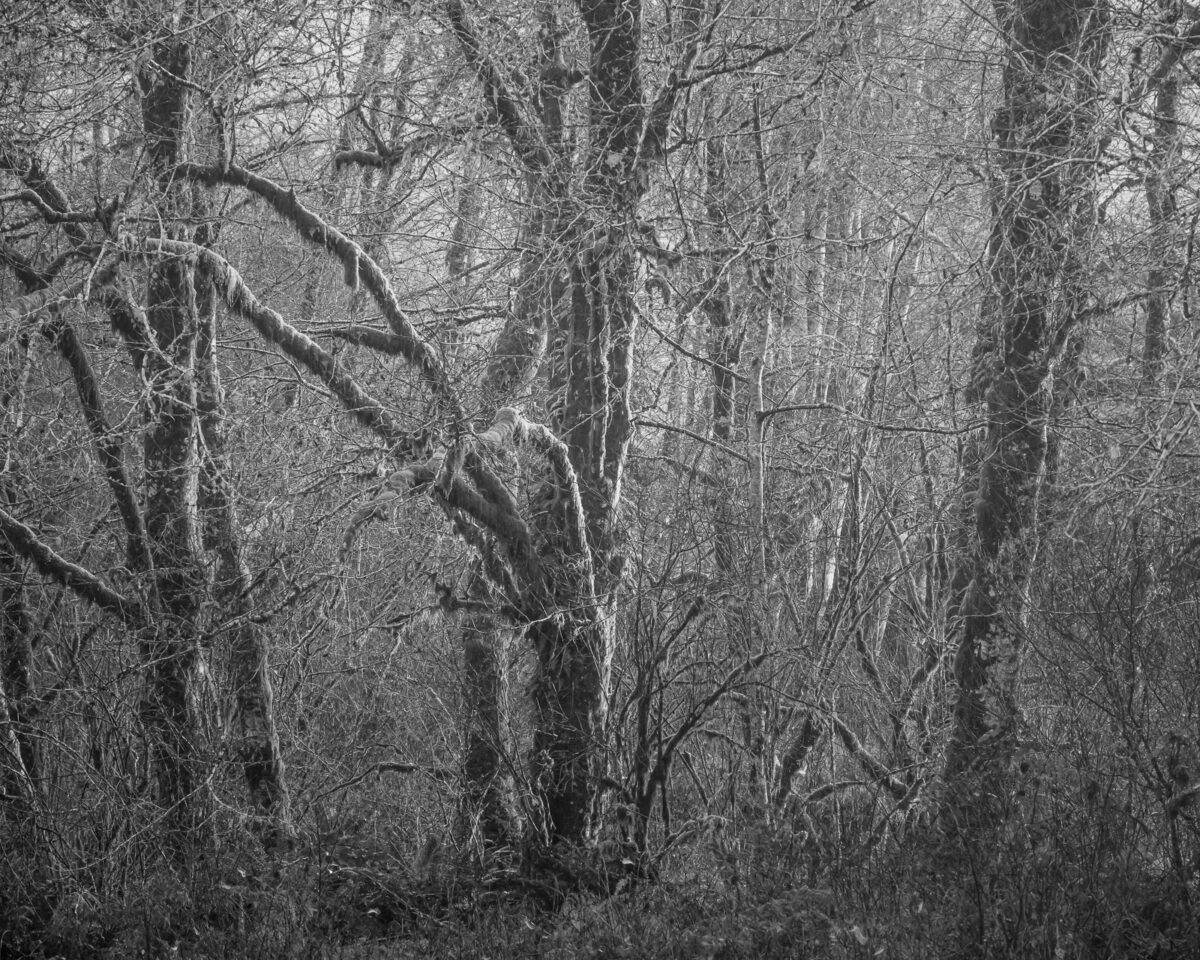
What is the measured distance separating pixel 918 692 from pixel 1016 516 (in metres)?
1.44

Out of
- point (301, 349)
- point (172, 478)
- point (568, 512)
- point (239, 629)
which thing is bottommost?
point (239, 629)

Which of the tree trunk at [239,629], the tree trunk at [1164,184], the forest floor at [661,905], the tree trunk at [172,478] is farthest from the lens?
the tree trunk at [239,629]

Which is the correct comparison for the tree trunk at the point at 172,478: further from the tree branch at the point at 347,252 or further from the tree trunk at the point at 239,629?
the tree branch at the point at 347,252

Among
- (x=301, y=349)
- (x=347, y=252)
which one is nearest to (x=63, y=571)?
(x=301, y=349)

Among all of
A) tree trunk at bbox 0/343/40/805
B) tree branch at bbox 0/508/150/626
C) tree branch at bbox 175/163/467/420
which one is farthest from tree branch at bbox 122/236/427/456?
tree branch at bbox 0/508/150/626

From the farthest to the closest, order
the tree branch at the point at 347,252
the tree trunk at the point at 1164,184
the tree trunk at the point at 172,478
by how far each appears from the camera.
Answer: the tree branch at the point at 347,252 < the tree trunk at the point at 172,478 < the tree trunk at the point at 1164,184

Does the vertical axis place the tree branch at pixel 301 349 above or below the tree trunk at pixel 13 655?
above

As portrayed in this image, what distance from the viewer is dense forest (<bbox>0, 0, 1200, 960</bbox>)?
23.7 feet

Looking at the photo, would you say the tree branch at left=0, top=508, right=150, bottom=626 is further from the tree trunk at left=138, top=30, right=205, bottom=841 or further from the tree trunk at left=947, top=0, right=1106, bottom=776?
the tree trunk at left=947, top=0, right=1106, bottom=776

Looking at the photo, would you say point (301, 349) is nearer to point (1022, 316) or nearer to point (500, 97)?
point (500, 97)

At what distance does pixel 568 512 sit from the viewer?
8.48 m

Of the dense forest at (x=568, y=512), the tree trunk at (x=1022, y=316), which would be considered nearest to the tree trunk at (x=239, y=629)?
the dense forest at (x=568, y=512)

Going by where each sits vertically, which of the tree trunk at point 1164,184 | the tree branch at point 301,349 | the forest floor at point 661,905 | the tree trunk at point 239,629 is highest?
the tree trunk at point 1164,184

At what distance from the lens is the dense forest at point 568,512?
723 cm
